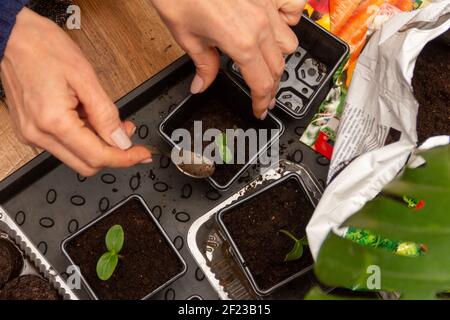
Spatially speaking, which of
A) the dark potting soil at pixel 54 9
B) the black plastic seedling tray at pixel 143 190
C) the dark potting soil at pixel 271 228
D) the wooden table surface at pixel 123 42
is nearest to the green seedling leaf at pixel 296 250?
the dark potting soil at pixel 271 228

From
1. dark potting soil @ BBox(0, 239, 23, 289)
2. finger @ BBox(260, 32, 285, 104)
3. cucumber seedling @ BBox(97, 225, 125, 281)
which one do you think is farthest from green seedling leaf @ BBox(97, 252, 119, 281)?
finger @ BBox(260, 32, 285, 104)

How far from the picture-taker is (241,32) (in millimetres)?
570

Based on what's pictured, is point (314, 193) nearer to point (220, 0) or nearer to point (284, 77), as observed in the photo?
point (284, 77)

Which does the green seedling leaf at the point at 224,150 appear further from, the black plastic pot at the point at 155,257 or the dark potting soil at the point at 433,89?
the dark potting soil at the point at 433,89

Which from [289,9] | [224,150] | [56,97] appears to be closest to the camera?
[56,97]

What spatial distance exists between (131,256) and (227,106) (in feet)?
0.96

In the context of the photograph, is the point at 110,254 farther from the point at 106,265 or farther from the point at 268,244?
the point at 268,244

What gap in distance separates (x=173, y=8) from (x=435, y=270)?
43cm

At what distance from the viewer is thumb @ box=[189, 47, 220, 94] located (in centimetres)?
63

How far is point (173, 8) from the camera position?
57cm

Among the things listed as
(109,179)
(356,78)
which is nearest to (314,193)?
(356,78)

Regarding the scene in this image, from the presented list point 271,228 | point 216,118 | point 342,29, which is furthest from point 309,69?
point 271,228

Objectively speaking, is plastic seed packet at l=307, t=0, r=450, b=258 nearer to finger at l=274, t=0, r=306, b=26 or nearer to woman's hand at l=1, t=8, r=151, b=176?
finger at l=274, t=0, r=306, b=26
